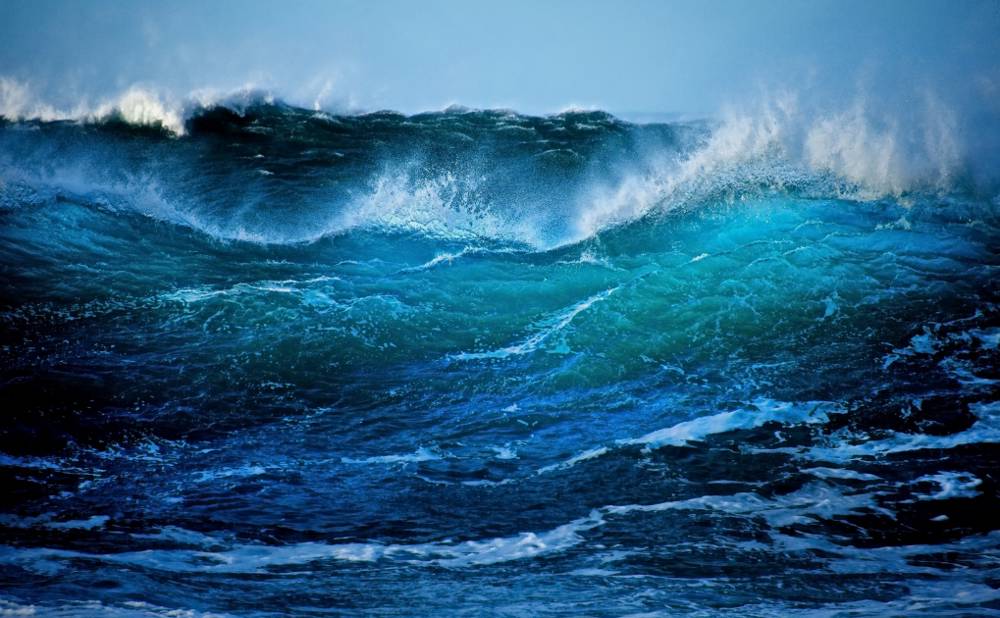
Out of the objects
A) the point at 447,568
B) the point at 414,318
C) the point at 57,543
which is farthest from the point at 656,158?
the point at 57,543

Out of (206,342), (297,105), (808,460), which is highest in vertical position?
(297,105)

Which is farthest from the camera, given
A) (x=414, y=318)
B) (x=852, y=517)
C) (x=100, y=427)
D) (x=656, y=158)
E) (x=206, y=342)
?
(x=656, y=158)

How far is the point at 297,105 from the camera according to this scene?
1352 cm

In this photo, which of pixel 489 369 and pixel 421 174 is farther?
pixel 421 174

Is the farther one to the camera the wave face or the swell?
the swell

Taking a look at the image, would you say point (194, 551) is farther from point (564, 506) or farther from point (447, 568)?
point (564, 506)

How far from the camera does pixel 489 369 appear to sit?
24.4 feet

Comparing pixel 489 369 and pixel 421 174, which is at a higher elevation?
pixel 421 174

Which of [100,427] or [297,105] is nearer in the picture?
[100,427]

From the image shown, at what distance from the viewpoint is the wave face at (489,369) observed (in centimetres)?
446

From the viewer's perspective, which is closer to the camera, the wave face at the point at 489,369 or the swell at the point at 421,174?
the wave face at the point at 489,369

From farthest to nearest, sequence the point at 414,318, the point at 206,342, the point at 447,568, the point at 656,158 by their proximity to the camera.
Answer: the point at 656,158, the point at 414,318, the point at 206,342, the point at 447,568

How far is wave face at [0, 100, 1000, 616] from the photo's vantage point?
4465 mm

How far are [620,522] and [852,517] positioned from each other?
1.53 meters
